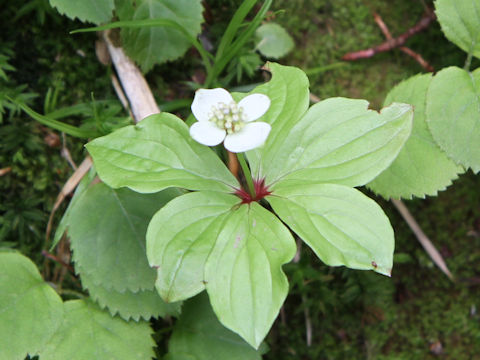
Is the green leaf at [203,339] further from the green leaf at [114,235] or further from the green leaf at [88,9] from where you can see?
the green leaf at [88,9]

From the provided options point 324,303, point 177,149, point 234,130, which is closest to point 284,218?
point 234,130

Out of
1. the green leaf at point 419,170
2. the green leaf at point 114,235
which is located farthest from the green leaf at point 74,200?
the green leaf at point 419,170

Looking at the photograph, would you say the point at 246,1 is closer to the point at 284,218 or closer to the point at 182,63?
the point at 182,63

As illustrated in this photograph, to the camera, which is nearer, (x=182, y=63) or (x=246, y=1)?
(x=246, y=1)

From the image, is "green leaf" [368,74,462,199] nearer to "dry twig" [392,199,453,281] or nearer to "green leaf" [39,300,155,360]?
"dry twig" [392,199,453,281]

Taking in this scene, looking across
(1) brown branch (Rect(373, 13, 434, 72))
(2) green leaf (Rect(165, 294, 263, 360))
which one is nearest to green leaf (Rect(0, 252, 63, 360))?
(2) green leaf (Rect(165, 294, 263, 360))
